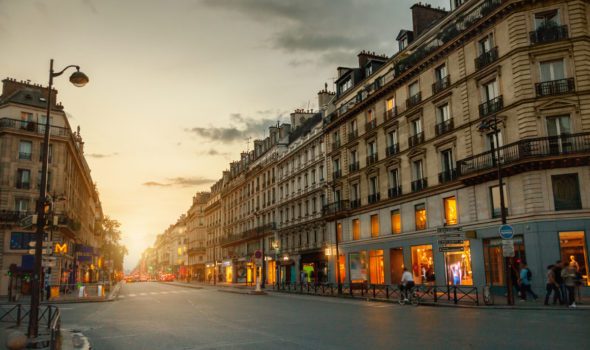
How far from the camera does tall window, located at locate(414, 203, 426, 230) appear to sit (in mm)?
33250

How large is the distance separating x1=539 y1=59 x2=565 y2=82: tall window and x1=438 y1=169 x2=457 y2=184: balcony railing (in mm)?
7359

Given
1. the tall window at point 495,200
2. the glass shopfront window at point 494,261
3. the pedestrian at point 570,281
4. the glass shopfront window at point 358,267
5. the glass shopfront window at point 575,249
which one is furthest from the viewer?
the glass shopfront window at point 358,267

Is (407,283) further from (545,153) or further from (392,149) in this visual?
(392,149)

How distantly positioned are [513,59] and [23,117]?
39819 millimetres

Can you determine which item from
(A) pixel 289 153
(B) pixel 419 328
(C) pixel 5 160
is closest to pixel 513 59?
(B) pixel 419 328

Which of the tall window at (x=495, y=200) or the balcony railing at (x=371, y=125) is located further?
the balcony railing at (x=371, y=125)

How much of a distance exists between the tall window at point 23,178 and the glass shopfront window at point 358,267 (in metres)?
28.3

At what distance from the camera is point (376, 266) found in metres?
38.5

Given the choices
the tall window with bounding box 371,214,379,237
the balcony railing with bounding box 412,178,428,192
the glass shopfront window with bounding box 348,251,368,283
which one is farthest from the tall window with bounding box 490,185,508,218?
the tall window with bounding box 371,214,379,237

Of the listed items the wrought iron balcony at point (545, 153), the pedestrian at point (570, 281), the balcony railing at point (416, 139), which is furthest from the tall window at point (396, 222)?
the pedestrian at point (570, 281)

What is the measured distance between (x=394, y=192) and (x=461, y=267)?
8287 mm

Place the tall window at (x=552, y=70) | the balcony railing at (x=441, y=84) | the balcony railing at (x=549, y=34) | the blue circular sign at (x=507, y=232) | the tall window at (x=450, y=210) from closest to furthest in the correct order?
the blue circular sign at (x=507, y=232) → the balcony railing at (x=549, y=34) → the tall window at (x=552, y=70) → the tall window at (x=450, y=210) → the balcony railing at (x=441, y=84)

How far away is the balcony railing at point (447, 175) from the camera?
30.4 meters

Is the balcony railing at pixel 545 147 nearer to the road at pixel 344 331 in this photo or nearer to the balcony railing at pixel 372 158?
the road at pixel 344 331
